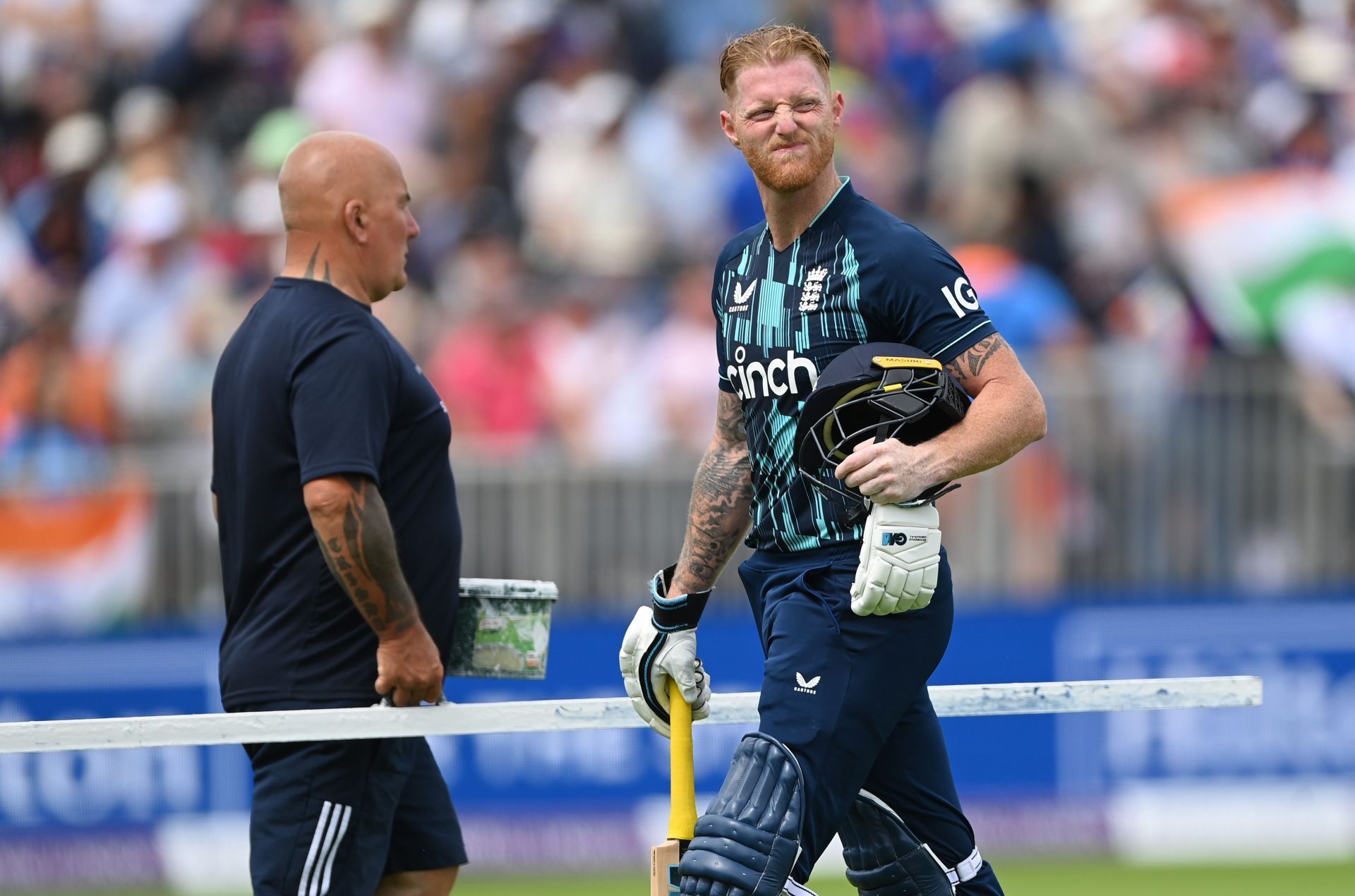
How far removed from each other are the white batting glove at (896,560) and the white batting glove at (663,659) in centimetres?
67

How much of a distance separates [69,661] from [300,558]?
4885 mm

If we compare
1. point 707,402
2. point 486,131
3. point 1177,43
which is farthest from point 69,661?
point 1177,43

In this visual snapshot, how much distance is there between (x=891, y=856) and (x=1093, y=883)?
187 inches

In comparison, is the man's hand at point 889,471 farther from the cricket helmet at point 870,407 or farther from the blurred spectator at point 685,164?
the blurred spectator at point 685,164

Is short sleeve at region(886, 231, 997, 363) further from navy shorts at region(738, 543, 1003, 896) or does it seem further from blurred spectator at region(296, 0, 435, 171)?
blurred spectator at region(296, 0, 435, 171)

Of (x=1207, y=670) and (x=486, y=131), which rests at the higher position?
(x=486, y=131)

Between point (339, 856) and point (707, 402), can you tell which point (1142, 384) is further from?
point (339, 856)

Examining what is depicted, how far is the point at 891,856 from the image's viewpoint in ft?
16.3

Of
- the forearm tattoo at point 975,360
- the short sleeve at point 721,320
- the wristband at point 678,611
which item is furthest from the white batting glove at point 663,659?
the forearm tattoo at point 975,360

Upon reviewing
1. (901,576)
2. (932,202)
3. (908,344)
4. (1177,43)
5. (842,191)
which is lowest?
(901,576)

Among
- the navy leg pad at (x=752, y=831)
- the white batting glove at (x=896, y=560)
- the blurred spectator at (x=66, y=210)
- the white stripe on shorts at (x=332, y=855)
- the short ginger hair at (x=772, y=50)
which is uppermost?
the blurred spectator at (x=66, y=210)

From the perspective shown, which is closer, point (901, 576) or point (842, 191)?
point (901, 576)

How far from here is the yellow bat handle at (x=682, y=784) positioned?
191 inches

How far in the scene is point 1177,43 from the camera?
12.8 metres
